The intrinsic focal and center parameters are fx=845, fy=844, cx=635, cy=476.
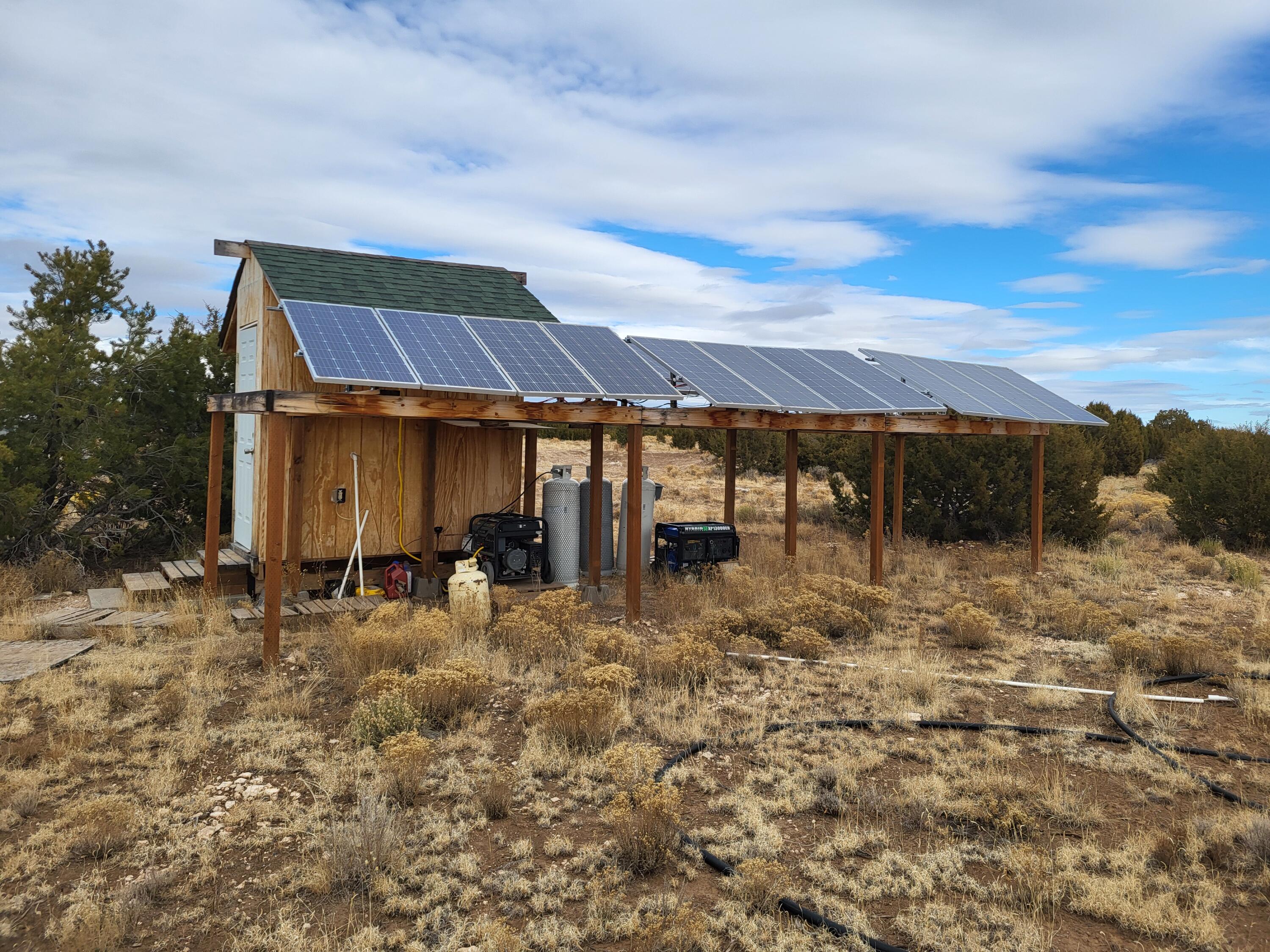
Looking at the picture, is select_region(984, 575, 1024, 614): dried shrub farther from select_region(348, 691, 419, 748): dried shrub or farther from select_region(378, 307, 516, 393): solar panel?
select_region(348, 691, 419, 748): dried shrub

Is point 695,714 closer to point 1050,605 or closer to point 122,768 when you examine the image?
point 122,768

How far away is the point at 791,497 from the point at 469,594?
6147mm

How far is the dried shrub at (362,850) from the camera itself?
14.6ft

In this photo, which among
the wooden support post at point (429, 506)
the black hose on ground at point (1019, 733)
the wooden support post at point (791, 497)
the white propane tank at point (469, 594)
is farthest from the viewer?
the wooden support post at point (791, 497)

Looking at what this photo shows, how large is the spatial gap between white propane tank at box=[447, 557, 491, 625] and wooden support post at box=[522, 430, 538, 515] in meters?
3.01

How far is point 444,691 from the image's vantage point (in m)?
6.87

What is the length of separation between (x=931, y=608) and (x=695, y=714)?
19.6 feet

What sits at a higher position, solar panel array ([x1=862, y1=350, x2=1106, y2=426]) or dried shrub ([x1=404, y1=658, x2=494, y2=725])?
solar panel array ([x1=862, y1=350, x2=1106, y2=426])

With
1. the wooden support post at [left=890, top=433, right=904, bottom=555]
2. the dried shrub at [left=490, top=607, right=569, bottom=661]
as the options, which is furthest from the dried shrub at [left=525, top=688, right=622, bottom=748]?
the wooden support post at [left=890, top=433, right=904, bottom=555]

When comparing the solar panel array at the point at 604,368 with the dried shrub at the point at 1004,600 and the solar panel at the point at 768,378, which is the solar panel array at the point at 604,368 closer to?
the solar panel at the point at 768,378

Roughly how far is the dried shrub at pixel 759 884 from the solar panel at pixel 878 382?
8439mm

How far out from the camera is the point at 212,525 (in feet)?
34.1

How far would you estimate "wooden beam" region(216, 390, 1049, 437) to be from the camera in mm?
8188

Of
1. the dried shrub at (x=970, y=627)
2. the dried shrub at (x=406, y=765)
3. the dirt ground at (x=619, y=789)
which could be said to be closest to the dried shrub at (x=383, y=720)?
the dirt ground at (x=619, y=789)
